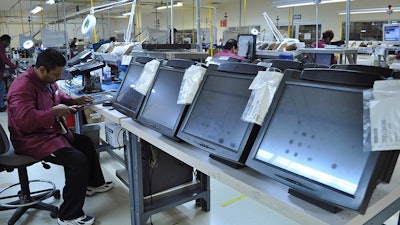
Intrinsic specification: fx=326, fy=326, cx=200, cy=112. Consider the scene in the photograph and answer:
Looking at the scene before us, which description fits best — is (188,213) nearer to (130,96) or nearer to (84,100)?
(130,96)

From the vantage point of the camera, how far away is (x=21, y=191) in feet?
7.89

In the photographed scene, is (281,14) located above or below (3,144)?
above

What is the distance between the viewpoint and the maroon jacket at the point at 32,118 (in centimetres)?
208

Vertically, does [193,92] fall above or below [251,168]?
above

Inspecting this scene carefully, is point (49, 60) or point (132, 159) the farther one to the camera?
point (49, 60)

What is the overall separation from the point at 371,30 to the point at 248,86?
33.4ft

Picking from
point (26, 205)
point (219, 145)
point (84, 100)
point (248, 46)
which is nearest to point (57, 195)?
point (26, 205)

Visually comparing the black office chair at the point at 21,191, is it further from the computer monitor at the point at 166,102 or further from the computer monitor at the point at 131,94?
the computer monitor at the point at 166,102

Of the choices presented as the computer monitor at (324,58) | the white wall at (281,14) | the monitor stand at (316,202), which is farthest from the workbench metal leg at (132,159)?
the white wall at (281,14)

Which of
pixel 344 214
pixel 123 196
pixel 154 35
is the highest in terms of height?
pixel 154 35

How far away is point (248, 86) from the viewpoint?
1245 mm

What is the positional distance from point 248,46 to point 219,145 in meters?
3.72

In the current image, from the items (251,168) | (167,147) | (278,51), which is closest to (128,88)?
(167,147)

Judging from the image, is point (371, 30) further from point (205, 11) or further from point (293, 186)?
point (293, 186)
